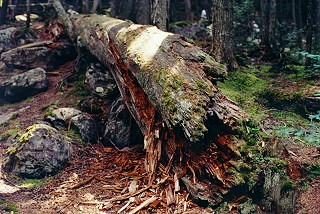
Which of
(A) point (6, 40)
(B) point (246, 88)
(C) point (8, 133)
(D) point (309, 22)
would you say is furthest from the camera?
(A) point (6, 40)

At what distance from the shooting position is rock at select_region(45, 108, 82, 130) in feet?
24.2

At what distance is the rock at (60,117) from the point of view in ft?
24.2

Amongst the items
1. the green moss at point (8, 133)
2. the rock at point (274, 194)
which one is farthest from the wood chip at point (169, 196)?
the green moss at point (8, 133)

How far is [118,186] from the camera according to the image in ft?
17.3

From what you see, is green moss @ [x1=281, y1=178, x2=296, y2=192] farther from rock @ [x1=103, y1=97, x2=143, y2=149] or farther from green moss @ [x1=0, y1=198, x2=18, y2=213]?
green moss @ [x1=0, y1=198, x2=18, y2=213]

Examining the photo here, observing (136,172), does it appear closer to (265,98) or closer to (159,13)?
(265,98)

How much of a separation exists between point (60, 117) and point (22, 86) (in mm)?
3473

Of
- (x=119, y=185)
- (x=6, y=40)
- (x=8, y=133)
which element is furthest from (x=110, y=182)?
(x=6, y=40)

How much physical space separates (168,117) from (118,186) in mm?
1619

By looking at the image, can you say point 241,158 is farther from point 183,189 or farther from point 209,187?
point 183,189

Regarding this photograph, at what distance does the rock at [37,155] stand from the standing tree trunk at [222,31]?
525cm

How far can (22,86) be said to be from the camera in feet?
33.0

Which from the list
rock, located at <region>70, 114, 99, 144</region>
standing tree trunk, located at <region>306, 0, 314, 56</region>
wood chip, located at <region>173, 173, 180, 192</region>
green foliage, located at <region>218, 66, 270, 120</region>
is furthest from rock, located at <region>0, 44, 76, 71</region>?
standing tree trunk, located at <region>306, 0, 314, 56</region>

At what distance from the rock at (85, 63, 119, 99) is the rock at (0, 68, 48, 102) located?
2391 millimetres
